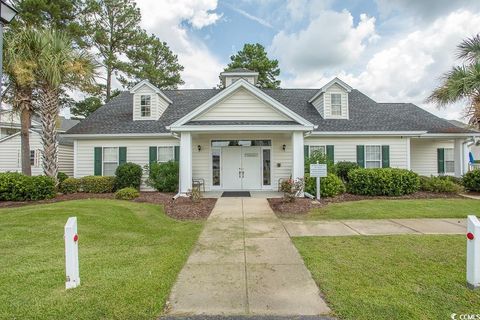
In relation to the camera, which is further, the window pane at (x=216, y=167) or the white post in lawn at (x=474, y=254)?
the window pane at (x=216, y=167)

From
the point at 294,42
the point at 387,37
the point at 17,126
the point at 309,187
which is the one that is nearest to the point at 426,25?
Result: the point at 387,37

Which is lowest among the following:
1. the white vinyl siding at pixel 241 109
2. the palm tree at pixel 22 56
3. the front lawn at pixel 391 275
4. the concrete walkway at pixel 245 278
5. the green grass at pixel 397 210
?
the concrete walkway at pixel 245 278

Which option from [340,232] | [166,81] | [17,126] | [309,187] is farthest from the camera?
[166,81]

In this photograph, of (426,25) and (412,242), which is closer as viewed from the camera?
(412,242)

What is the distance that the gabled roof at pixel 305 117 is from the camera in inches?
571

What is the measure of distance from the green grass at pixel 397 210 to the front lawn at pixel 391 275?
7.84ft

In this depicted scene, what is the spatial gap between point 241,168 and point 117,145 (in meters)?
6.92

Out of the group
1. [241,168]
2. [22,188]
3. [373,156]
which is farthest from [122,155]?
[373,156]

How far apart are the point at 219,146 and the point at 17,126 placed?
23.8 metres

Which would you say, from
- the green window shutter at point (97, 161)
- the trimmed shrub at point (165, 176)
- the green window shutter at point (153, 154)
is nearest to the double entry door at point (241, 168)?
the trimmed shrub at point (165, 176)

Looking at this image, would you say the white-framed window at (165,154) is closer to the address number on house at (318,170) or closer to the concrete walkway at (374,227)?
the address number on house at (318,170)

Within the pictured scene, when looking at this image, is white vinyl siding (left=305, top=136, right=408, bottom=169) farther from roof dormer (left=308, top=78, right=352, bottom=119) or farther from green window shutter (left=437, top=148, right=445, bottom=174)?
green window shutter (left=437, top=148, right=445, bottom=174)

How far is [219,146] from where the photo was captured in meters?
14.5

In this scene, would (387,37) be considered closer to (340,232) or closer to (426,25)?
(426,25)
